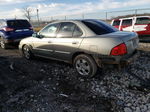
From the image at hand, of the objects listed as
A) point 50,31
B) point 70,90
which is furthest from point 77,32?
point 70,90

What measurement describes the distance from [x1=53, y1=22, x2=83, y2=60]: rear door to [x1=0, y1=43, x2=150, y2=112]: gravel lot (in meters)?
0.62

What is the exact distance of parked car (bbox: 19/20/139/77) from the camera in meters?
3.79

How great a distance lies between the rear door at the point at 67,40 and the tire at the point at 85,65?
298 mm

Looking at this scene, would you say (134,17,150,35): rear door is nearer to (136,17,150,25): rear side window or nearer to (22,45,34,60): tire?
(136,17,150,25): rear side window

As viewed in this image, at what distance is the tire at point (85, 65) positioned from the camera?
420 centimetres

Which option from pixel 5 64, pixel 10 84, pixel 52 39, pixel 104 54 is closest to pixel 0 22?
pixel 5 64

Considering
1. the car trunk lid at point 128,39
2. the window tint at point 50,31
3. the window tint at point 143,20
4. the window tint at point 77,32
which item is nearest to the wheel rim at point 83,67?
the window tint at point 77,32

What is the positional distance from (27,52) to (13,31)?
245cm

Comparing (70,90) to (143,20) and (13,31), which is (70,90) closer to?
(13,31)

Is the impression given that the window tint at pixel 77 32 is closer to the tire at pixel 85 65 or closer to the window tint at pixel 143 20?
the tire at pixel 85 65

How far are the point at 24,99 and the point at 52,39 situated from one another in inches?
88.5

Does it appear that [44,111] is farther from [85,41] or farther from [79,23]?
[79,23]

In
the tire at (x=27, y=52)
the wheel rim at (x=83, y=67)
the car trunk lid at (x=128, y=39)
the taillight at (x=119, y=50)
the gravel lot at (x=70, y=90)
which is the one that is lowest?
the gravel lot at (x=70, y=90)

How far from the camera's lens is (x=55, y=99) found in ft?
11.5
